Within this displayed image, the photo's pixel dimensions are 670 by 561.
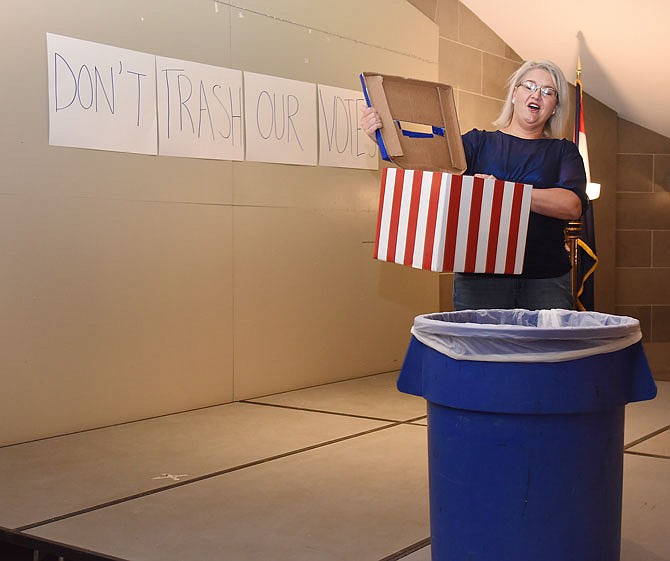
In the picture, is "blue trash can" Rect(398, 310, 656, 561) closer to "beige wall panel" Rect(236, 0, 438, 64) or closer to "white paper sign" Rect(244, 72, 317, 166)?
"white paper sign" Rect(244, 72, 317, 166)

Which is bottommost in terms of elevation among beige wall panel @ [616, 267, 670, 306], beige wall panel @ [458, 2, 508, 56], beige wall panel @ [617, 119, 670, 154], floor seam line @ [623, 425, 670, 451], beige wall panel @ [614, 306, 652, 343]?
floor seam line @ [623, 425, 670, 451]

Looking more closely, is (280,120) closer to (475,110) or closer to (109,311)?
(109,311)

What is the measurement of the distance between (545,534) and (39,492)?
1.47m

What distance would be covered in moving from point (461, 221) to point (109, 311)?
59.1 inches

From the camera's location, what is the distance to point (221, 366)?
3.82 meters

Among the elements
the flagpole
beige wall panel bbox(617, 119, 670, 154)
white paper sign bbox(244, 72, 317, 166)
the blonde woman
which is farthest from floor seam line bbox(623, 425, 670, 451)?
beige wall panel bbox(617, 119, 670, 154)

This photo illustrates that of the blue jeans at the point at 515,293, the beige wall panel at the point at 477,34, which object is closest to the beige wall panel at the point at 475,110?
the beige wall panel at the point at 477,34

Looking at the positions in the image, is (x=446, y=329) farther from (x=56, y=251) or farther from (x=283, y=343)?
(x=283, y=343)

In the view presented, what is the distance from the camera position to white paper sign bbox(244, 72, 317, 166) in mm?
3926

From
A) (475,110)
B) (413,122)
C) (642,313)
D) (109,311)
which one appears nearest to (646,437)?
(413,122)

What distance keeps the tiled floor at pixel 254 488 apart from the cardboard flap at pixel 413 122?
36.8 inches

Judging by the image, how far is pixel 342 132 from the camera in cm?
442

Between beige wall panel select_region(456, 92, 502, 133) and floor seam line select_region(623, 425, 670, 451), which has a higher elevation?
beige wall panel select_region(456, 92, 502, 133)

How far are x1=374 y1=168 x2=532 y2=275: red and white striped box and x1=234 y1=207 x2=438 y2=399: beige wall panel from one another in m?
1.49
